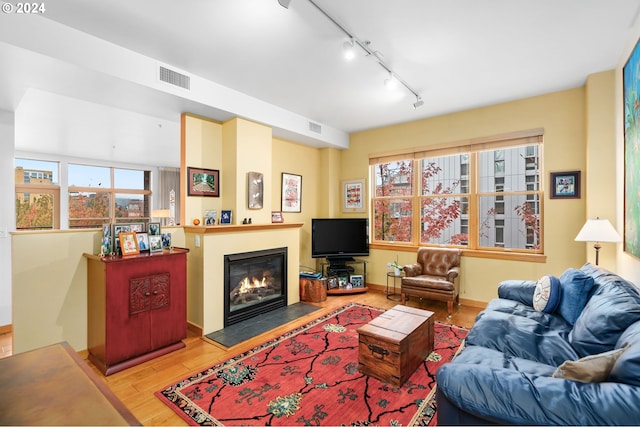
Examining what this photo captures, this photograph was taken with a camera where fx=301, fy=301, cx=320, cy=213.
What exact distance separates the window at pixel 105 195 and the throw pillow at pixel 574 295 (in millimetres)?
9158

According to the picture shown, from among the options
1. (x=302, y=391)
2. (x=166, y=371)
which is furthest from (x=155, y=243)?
(x=302, y=391)

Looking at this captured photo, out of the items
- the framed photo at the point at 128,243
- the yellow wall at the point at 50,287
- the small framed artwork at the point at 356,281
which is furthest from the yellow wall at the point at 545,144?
the yellow wall at the point at 50,287

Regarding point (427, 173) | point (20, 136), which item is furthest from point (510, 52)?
point (20, 136)

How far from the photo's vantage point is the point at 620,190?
3.01m

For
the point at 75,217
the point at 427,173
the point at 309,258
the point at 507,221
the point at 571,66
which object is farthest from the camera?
the point at 75,217

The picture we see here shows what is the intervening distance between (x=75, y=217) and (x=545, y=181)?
370 inches

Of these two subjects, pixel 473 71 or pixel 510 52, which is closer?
pixel 510 52

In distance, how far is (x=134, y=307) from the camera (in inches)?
109

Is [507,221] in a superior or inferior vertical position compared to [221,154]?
inferior

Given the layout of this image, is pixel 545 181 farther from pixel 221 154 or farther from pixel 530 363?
pixel 221 154

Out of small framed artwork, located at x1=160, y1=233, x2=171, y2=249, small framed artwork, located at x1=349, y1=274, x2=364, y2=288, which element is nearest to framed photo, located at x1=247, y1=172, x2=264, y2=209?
small framed artwork, located at x1=160, y1=233, x2=171, y2=249

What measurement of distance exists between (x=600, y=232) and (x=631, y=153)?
0.77 meters

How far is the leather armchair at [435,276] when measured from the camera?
3.97 m

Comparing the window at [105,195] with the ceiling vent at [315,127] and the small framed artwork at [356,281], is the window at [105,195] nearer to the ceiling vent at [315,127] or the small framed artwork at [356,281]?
the ceiling vent at [315,127]
